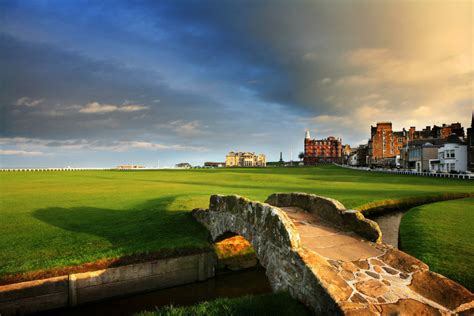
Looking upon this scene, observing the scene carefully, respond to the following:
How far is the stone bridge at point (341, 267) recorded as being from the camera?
21.7 ft

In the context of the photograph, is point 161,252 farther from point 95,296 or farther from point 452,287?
point 452,287

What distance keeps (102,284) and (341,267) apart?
10056 millimetres

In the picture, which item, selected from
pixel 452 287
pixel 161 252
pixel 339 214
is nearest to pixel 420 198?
pixel 339 214

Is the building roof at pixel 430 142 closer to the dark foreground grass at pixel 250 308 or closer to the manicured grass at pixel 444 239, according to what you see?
the manicured grass at pixel 444 239

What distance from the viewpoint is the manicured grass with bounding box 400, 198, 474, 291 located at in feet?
35.3

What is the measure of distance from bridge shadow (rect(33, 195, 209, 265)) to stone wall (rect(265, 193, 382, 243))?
17.8 feet

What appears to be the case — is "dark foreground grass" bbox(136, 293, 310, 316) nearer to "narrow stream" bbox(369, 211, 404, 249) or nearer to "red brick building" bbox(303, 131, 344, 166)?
"narrow stream" bbox(369, 211, 404, 249)

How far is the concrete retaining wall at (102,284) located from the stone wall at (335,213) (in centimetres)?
520

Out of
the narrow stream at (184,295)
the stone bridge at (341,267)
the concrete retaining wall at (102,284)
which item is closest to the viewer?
the stone bridge at (341,267)

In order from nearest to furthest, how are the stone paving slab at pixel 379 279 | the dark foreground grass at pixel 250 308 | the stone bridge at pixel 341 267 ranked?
the stone paving slab at pixel 379 279, the stone bridge at pixel 341 267, the dark foreground grass at pixel 250 308

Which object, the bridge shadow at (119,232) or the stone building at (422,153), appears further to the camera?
the stone building at (422,153)

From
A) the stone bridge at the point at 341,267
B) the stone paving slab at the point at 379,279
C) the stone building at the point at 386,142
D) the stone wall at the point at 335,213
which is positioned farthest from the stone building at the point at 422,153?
the stone paving slab at the point at 379,279

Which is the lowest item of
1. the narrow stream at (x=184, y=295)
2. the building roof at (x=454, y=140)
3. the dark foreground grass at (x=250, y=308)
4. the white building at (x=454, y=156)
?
the narrow stream at (x=184, y=295)

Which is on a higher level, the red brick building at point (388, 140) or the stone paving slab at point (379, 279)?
the red brick building at point (388, 140)
